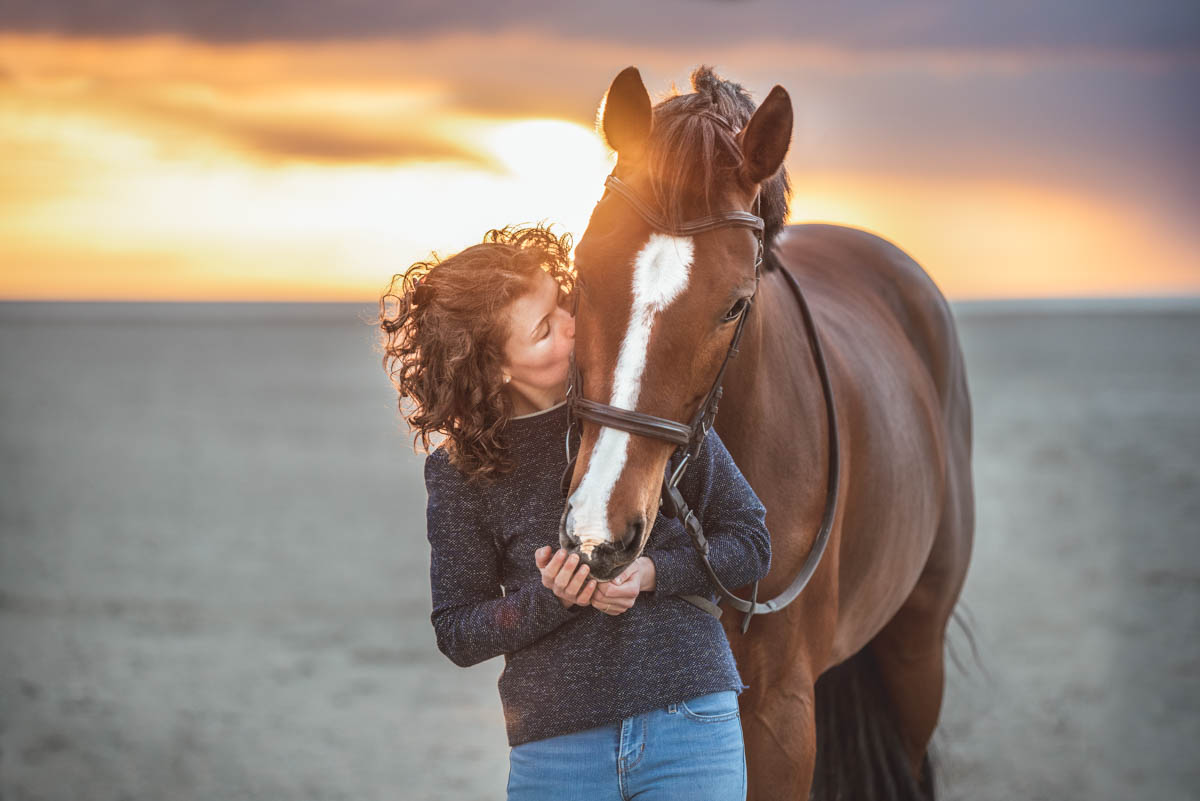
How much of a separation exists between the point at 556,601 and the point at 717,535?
0.31 m

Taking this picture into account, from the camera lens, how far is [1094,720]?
15.8ft

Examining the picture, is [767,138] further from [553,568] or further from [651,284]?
[553,568]

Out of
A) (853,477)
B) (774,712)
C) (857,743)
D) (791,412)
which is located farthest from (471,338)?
(857,743)

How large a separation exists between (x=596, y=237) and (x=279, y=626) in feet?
18.8

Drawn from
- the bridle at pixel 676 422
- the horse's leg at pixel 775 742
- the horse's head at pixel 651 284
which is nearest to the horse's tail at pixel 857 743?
the horse's leg at pixel 775 742

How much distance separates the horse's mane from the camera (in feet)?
5.81

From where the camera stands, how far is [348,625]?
6.81 m

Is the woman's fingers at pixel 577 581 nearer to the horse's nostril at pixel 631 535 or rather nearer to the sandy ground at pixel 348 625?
the horse's nostril at pixel 631 535

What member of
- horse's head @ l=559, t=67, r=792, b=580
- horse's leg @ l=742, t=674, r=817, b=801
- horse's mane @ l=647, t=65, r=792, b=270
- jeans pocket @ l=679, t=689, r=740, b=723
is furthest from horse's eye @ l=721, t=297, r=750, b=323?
horse's leg @ l=742, t=674, r=817, b=801

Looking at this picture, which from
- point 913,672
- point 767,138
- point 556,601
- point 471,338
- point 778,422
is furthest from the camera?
point 913,672

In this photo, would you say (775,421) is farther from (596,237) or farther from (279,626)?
(279,626)

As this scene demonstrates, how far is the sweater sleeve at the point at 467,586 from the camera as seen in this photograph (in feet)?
5.53

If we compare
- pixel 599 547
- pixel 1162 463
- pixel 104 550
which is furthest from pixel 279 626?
pixel 1162 463

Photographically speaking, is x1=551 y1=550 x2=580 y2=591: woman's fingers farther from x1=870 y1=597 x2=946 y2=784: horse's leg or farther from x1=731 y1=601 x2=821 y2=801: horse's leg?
x1=870 y1=597 x2=946 y2=784: horse's leg
